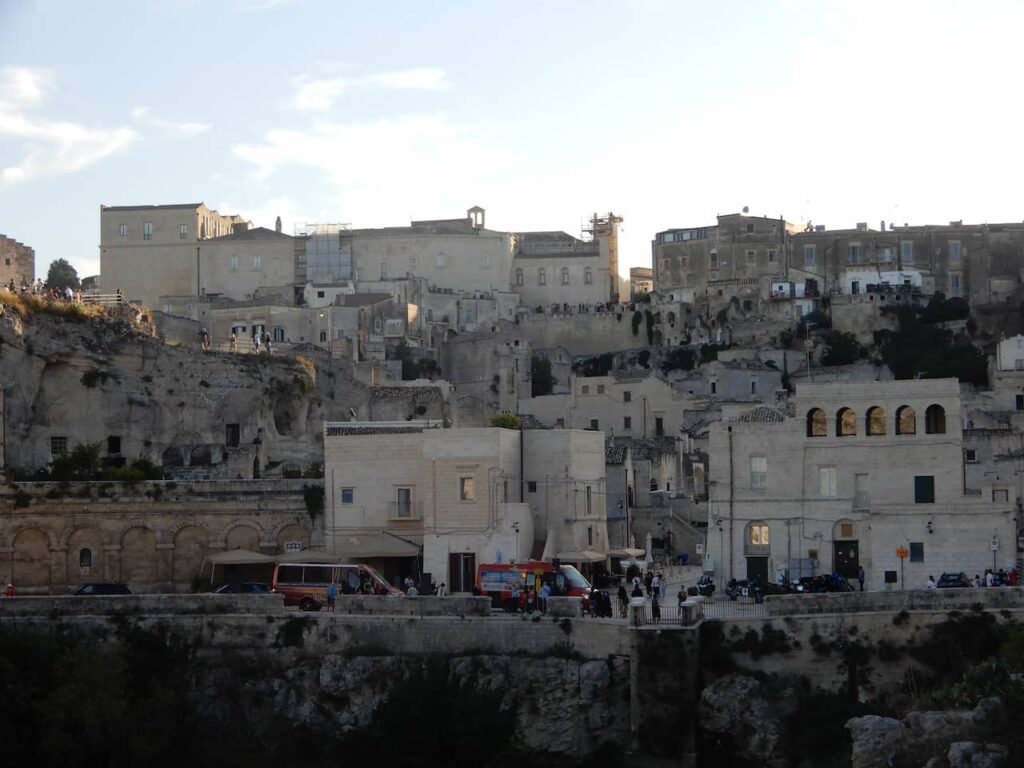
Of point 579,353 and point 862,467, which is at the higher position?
point 579,353

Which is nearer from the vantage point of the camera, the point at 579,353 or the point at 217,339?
the point at 217,339

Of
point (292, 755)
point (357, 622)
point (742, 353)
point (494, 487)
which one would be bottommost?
point (292, 755)

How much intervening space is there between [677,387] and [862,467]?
3778 centimetres

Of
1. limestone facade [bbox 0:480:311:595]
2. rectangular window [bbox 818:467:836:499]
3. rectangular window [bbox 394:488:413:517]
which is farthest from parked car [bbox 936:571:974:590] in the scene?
limestone facade [bbox 0:480:311:595]

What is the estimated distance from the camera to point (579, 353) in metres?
95.6

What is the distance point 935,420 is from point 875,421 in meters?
1.38

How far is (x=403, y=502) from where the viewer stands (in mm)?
47812

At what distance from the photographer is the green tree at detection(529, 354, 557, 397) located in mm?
87750

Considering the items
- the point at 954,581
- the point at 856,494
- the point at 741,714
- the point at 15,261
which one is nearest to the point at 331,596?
the point at 741,714

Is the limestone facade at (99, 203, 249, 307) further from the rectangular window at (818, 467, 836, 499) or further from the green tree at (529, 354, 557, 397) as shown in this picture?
the rectangular window at (818, 467, 836, 499)

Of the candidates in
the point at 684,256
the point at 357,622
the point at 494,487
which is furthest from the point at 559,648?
the point at 684,256

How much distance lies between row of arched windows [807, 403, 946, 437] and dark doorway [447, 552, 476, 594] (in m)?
8.61

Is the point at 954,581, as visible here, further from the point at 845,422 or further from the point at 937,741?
the point at 937,741

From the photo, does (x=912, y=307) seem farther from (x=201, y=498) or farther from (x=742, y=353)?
(x=201, y=498)
